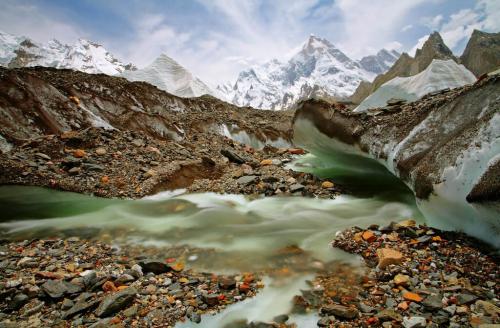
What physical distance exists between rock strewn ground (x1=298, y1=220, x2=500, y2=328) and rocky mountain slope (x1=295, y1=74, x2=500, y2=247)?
0.42 metres

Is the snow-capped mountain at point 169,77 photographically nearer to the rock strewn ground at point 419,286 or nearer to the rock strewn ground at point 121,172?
the rock strewn ground at point 121,172

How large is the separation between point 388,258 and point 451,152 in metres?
2.14

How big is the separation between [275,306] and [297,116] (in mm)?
9275

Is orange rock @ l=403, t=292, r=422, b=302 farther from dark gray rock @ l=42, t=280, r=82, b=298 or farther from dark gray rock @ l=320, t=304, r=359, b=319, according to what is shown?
dark gray rock @ l=42, t=280, r=82, b=298

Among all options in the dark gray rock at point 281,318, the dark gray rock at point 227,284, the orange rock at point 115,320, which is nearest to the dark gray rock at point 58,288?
the orange rock at point 115,320

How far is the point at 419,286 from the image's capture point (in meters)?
4.04

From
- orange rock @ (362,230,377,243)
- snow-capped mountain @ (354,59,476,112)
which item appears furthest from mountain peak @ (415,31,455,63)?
orange rock @ (362,230,377,243)

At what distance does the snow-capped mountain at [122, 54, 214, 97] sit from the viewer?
134 feet

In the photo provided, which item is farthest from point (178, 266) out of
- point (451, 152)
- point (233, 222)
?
point (451, 152)

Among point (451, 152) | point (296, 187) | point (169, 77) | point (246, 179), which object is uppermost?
point (169, 77)

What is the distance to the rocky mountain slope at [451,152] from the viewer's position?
455 cm

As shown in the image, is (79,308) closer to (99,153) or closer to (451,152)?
(451,152)

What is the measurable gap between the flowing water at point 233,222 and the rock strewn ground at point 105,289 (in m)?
0.28

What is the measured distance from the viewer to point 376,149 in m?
8.31
